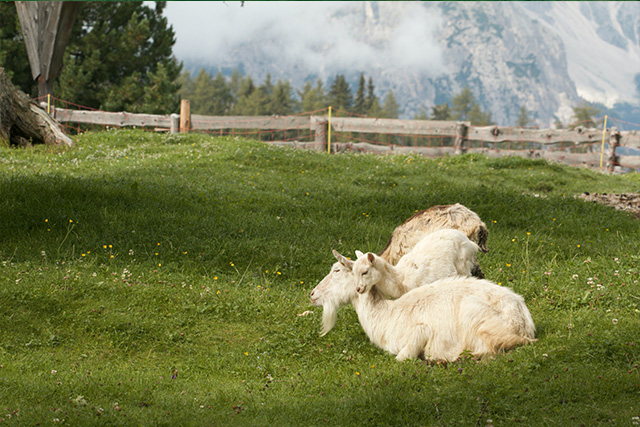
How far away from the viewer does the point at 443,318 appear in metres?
6.09

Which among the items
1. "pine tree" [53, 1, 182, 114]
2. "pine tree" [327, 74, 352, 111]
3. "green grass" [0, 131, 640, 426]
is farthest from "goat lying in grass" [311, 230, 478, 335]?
Result: "pine tree" [327, 74, 352, 111]

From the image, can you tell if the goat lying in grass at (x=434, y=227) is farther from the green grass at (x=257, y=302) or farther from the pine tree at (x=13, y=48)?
the pine tree at (x=13, y=48)

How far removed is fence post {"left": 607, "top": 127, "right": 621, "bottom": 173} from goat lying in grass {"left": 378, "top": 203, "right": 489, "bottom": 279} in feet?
58.0

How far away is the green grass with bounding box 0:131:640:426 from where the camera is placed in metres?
4.95

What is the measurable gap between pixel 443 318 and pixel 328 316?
1438 mm

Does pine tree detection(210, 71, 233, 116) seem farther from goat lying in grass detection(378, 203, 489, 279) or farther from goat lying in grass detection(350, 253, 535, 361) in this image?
goat lying in grass detection(350, 253, 535, 361)

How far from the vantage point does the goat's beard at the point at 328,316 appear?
22.3 feet

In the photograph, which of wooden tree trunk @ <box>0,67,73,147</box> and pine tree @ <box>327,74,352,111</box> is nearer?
wooden tree trunk @ <box>0,67,73,147</box>

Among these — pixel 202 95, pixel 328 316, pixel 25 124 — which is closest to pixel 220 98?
pixel 202 95

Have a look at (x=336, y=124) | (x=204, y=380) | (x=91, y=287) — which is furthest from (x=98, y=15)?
(x=204, y=380)

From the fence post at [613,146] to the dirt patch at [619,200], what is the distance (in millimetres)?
8992

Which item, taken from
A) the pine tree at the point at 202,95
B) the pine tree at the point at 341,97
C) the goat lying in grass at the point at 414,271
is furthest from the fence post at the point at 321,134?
the pine tree at the point at 202,95

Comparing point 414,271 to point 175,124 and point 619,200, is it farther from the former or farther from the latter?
point 175,124

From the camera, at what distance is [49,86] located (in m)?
23.0
